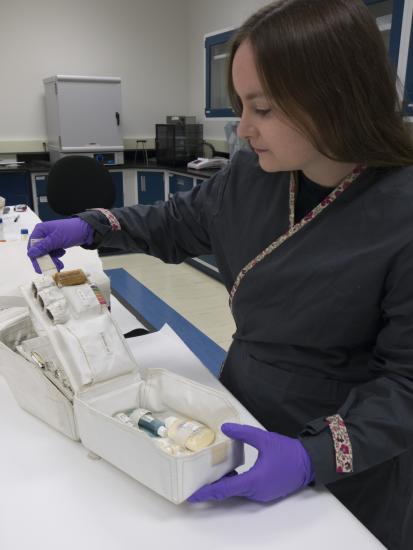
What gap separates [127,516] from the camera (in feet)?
2.27

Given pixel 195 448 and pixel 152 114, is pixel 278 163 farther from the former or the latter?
pixel 152 114

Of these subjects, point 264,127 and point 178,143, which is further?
point 178,143

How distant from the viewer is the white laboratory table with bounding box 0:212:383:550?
65cm

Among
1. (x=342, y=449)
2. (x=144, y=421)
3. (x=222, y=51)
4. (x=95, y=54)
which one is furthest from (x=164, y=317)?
(x=95, y=54)

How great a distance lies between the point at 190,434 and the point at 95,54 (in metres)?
4.91

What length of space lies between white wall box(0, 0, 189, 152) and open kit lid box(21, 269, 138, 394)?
4340mm

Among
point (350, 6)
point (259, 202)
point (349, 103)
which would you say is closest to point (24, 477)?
point (259, 202)

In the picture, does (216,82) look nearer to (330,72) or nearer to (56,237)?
(56,237)

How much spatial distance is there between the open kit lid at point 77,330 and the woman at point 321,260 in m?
0.25

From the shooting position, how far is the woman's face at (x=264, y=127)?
800 mm

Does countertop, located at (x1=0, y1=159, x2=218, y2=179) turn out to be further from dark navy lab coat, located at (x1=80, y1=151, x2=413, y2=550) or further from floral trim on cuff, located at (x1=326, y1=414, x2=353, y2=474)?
floral trim on cuff, located at (x1=326, y1=414, x2=353, y2=474)

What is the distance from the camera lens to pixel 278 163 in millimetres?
866

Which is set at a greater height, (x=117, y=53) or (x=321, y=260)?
(x=117, y=53)

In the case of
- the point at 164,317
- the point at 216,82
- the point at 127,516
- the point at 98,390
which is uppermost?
the point at 216,82
